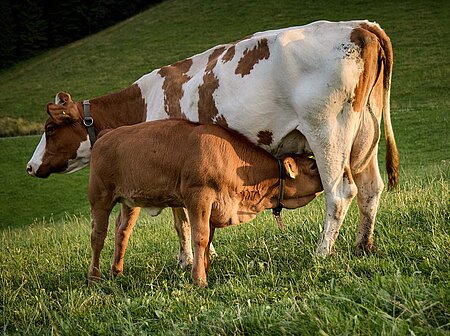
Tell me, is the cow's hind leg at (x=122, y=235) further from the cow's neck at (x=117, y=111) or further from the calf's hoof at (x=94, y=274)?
the cow's neck at (x=117, y=111)

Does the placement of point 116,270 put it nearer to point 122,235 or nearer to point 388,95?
point 122,235

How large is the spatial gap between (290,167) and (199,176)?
0.87 metres

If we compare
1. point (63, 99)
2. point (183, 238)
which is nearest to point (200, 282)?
point (183, 238)

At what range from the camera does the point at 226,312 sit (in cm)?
422

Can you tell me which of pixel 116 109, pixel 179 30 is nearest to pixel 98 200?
pixel 116 109

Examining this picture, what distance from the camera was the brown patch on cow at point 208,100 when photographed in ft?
22.2

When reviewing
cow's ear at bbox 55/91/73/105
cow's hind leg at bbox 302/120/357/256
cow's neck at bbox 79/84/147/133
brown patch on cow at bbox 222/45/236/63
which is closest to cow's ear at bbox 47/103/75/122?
cow's ear at bbox 55/91/73/105

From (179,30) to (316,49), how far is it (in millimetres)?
46575

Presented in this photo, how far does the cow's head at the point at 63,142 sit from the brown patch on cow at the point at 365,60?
3.78m

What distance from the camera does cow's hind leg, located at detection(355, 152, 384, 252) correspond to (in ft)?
20.5

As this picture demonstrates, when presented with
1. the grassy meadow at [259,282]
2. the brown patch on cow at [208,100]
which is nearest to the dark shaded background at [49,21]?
the grassy meadow at [259,282]

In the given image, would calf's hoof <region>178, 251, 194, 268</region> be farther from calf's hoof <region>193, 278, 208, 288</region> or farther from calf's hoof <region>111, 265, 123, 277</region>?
calf's hoof <region>193, 278, 208, 288</region>

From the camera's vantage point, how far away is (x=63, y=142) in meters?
8.28

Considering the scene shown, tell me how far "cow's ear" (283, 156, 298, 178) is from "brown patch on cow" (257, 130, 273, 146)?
18.5 inches
